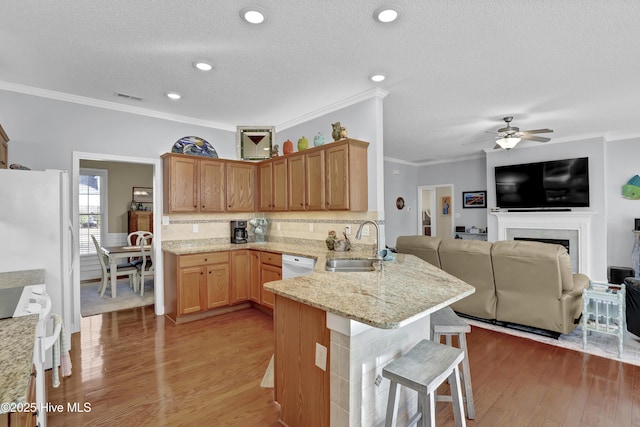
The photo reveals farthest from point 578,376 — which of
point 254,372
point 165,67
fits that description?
point 165,67

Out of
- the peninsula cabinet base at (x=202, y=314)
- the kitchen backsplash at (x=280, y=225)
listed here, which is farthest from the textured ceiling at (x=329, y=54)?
the peninsula cabinet base at (x=202, y=314)

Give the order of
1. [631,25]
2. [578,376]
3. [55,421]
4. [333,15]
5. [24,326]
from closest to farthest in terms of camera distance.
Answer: [24,326] < [55,421] < [333,15] < [631,25] < [578,376]

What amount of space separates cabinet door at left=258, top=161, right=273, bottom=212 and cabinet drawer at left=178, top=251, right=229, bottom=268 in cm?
94

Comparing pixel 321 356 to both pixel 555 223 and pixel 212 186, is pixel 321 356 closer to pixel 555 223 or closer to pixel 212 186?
pixel 212 186

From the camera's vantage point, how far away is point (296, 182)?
4.09 metres

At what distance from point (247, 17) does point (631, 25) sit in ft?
9.29

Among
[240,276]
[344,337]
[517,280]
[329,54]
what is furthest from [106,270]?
[517,280]

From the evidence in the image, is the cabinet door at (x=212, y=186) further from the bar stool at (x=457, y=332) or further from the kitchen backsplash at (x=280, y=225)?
the bar stool at (x=457, y=332)

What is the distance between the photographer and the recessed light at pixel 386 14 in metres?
2.10

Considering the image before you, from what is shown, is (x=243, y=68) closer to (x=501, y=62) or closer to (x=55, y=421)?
(x=501, y=62)

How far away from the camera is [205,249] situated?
405 cm

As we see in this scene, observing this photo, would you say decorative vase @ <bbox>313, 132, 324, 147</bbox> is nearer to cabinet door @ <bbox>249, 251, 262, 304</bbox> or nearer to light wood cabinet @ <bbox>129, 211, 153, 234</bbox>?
cabinet door @ <bbox>249, 251, 262, 304</bbox>

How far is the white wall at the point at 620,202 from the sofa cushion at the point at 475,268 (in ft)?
13.0

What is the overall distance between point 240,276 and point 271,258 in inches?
23.0
